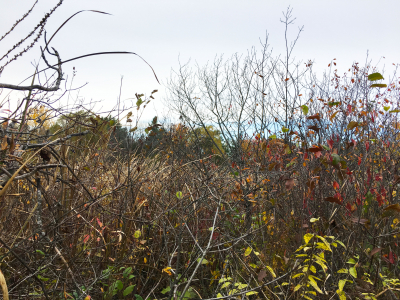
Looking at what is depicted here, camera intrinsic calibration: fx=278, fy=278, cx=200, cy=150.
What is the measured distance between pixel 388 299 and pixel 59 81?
278 centimetres

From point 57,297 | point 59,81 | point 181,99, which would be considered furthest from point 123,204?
point 181,99

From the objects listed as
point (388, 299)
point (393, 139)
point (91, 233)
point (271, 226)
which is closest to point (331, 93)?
point (393, 139)

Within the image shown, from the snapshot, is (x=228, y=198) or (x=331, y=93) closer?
(x=228, y=198)

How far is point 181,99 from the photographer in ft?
23.2

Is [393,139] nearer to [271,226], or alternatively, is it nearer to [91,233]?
[271,226]

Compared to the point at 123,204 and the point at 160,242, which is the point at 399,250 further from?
the point at 123,204

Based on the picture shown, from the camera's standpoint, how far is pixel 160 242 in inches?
103

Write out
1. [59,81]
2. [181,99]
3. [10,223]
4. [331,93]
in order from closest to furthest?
[59,81] < [10,223] < [331,93] < [181,99]

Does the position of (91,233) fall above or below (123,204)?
below

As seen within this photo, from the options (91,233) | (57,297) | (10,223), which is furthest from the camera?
(91,233)

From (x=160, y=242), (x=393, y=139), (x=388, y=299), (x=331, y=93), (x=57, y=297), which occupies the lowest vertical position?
(x=388, y=299)

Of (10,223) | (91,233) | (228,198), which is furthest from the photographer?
(228,198)

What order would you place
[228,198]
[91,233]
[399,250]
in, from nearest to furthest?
[91,233] < [399,250] < [228,198]

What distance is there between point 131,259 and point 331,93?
5.31 metres
